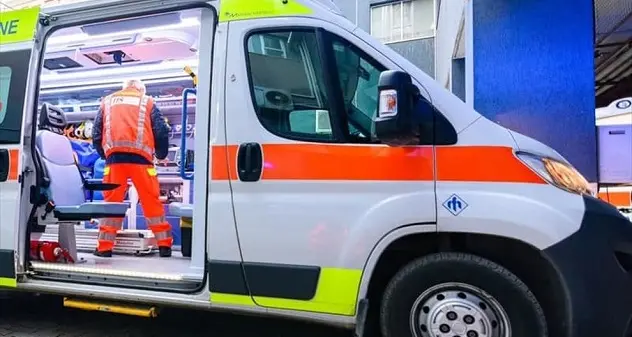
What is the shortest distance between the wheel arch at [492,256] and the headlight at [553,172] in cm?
37

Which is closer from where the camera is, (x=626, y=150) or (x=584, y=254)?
(x=584, y=254)

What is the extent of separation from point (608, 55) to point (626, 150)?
520 centimetres

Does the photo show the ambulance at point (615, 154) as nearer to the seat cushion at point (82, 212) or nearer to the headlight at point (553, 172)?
the headlight at point (553, 172)

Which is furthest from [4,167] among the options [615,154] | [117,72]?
[615,154]

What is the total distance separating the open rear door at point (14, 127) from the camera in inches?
141

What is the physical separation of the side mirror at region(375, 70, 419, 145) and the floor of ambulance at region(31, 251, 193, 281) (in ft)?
5.35

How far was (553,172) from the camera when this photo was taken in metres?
2.69

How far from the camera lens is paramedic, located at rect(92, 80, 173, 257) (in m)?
4.87

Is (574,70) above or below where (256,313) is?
above

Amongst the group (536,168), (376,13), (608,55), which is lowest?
(536,168)

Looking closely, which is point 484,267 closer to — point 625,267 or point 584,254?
point 584,254

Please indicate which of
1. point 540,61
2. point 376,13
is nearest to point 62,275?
point 540,61

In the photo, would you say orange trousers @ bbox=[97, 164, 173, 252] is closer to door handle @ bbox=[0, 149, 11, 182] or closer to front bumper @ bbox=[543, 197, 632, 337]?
door handle @ bbox=[0, 149, 11, 182]

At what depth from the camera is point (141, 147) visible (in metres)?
4.95
